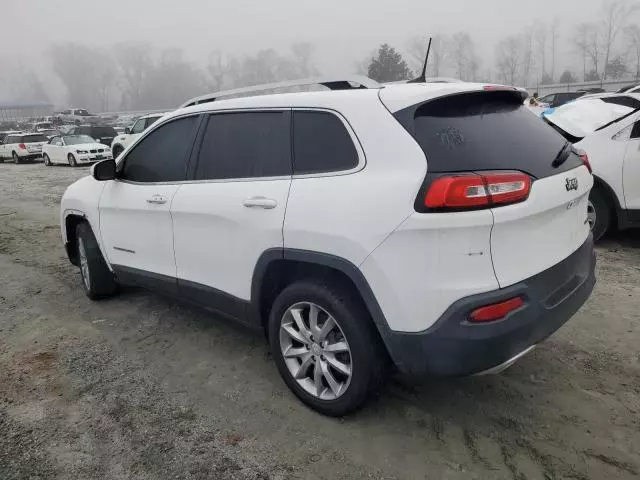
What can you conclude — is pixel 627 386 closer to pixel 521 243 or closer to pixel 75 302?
pixel 521 243

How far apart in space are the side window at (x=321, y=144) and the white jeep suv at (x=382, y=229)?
1 cm

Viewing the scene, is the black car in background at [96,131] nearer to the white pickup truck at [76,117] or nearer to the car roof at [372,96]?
the car roof at [372,96]

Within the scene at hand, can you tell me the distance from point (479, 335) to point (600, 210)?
14.0 ft

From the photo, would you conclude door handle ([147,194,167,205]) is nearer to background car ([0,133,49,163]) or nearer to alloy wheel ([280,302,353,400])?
alloy wheel ([280,302,353,400])

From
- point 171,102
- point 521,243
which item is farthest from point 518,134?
point 171,102

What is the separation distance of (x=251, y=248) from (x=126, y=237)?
1.63 m

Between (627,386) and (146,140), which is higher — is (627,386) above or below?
below

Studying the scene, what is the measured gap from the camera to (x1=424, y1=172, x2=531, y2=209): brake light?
2.28 metres

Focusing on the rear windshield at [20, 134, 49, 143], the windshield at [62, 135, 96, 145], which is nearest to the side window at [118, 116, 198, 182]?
the windshield at [62, 135, 96, 145]

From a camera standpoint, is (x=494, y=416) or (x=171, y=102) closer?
(x=494, y=416)

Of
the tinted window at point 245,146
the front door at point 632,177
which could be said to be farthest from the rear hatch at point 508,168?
the front door at point 632,177

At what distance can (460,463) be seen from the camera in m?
2.51

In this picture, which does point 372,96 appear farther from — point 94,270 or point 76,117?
point 76,117

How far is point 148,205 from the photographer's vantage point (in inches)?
151
